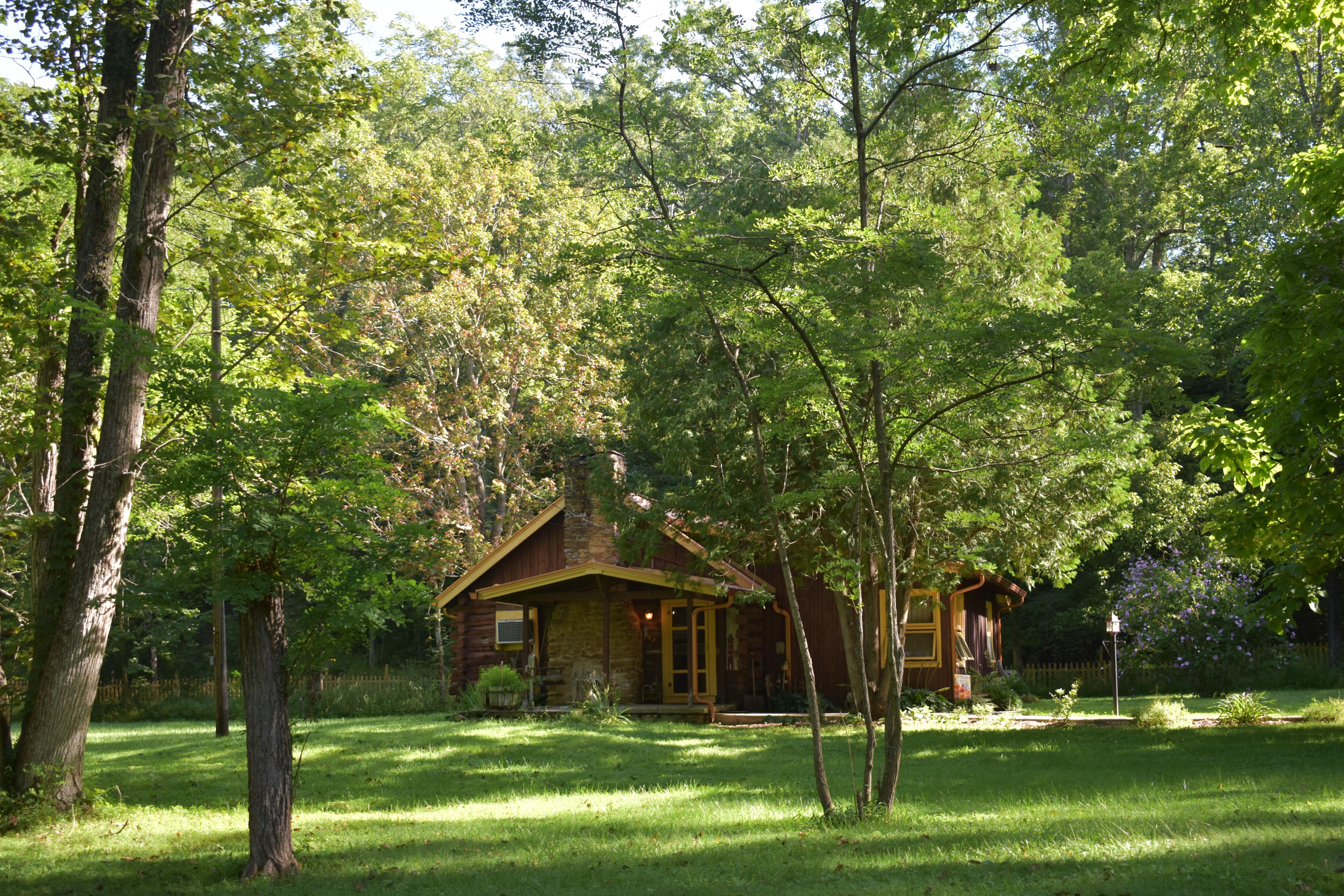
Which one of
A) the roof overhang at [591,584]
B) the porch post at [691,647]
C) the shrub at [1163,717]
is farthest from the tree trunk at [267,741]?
the shrub at [1163,717]

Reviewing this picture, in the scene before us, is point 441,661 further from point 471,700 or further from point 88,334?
point 88,334

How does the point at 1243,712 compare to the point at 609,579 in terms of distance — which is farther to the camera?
the point at 609,579

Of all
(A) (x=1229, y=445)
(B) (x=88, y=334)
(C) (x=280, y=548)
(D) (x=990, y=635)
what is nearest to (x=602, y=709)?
(B) (x=88, y=334)

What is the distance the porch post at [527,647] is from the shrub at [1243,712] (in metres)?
12.5

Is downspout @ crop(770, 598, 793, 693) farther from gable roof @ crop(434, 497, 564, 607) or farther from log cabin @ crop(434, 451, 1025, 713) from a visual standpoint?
gable roof @ crop(434, 497, 564, 607)

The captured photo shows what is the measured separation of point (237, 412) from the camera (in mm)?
9539

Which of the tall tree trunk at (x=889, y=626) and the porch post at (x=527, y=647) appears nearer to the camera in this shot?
the tall tree trunk at (x=889, y=626)

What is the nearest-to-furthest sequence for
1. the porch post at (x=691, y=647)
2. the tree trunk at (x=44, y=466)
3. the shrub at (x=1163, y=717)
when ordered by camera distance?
the tree trunk at (x=44, y=466) < the shrub at (x=1163, y=717) < the porch post at (x=691, y=647)

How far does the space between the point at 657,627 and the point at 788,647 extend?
2899mm

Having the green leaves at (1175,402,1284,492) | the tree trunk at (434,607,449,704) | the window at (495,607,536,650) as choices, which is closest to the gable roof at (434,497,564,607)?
the window at (495,607,536,650)

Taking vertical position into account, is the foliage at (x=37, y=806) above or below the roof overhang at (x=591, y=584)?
below

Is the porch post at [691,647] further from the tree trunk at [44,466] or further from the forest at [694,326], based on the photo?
the tree trunk at [44,466]

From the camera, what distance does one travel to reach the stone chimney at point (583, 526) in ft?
70.5

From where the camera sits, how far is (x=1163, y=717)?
16.1 m
